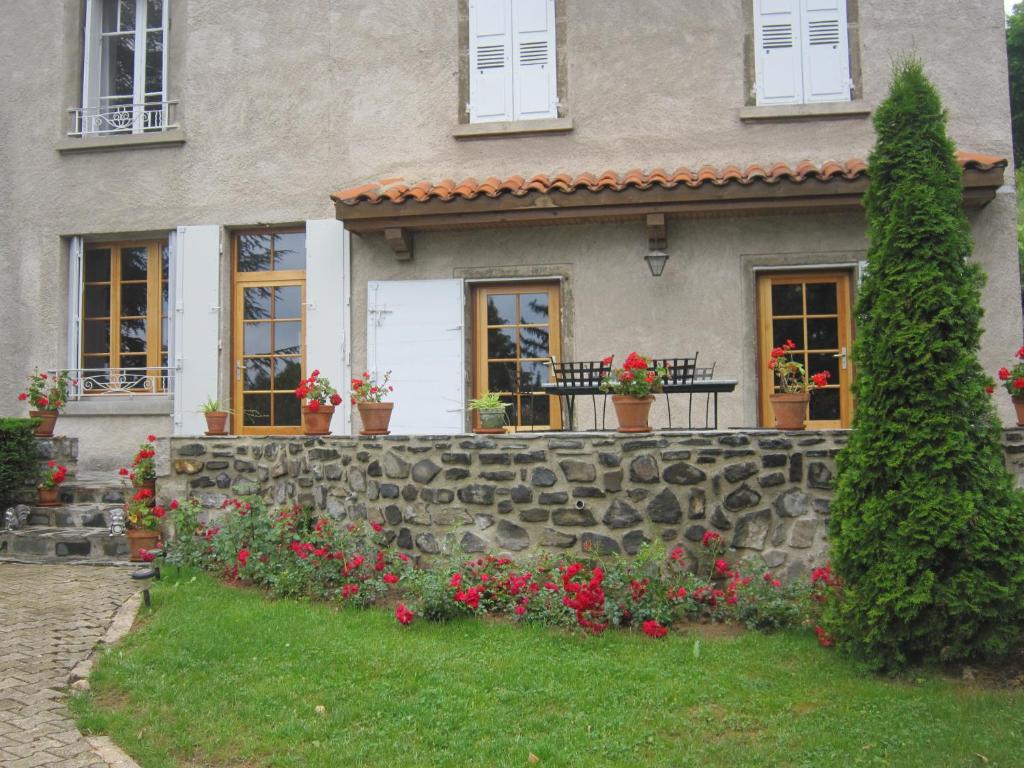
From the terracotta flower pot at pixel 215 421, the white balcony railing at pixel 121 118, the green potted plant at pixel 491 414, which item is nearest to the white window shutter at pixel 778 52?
the green potted plant at pixel 491 414

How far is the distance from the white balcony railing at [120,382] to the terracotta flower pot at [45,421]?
0.71m

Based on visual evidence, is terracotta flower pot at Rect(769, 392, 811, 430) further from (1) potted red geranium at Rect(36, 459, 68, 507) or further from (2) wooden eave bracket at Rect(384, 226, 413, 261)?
(1) potted red geranium at Rect(36, 459, 68, 507)

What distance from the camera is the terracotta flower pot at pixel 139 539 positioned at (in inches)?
264

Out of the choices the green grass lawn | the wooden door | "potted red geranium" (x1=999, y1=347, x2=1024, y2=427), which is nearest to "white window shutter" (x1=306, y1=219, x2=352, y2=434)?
the green grass lawn

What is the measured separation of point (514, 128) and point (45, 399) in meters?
5.15

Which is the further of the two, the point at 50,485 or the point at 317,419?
the point at 50,485

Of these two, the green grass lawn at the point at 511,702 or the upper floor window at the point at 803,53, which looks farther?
the upper floor window at the point at 803,53

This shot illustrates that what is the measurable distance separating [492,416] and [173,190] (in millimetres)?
4670

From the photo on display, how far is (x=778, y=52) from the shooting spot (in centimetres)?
815

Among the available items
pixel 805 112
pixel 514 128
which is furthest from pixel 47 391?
pixel 805 112

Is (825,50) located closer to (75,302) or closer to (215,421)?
(215,421)

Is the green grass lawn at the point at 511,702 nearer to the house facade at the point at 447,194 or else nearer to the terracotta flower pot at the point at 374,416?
the terracotta flower pot at the point at 374,416

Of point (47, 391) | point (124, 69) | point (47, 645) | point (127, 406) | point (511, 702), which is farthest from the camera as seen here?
point (124, 69)

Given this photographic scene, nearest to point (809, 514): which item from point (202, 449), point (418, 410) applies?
point (418, 410)
